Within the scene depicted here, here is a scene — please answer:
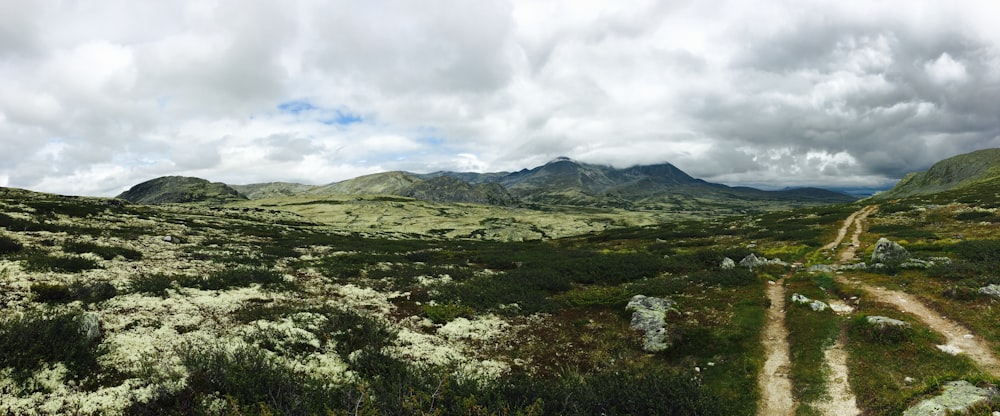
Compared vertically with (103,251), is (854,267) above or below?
below

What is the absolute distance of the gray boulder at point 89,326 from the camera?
43.8 feet

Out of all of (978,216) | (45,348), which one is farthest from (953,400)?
(978,216)

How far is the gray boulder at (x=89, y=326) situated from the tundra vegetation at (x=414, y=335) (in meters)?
0.06

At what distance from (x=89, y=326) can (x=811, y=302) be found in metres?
34.1

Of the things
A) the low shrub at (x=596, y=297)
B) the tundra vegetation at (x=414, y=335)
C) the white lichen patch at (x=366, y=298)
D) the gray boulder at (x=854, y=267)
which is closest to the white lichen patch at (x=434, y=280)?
the tundra vegetation at (x=414, y=335)

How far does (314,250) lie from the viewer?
46.8 meters

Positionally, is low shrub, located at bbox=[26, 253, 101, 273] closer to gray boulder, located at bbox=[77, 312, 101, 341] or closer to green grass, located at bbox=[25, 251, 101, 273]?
green grass, located at bbox=[25, 251, 101, 273]

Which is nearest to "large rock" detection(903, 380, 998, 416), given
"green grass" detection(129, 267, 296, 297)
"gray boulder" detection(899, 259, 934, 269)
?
"gray boulder" detection(899, 259, 934, 269)

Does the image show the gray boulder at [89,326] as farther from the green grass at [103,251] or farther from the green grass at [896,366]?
the green grass at [896,366]

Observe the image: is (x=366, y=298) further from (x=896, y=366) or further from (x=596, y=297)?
(x=896, y=366)

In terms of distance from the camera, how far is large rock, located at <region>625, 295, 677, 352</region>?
65.2 ft

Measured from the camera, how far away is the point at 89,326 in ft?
44.9

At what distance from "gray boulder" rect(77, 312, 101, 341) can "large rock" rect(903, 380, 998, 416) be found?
25697 millimetres

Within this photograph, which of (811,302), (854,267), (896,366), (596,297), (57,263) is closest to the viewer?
(896,366)
